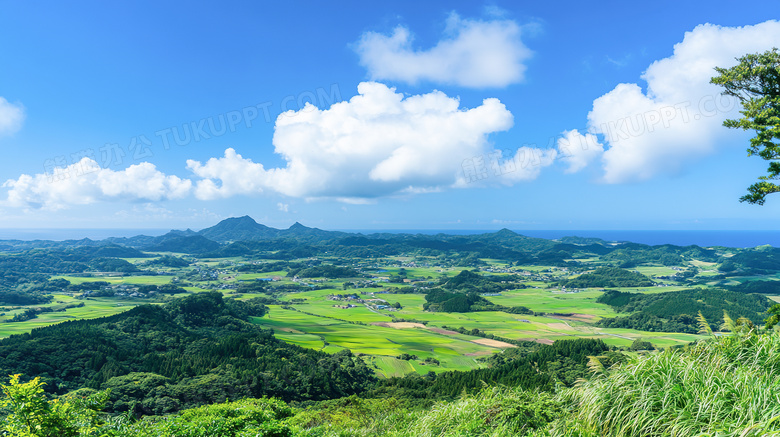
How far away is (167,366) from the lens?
4944cm

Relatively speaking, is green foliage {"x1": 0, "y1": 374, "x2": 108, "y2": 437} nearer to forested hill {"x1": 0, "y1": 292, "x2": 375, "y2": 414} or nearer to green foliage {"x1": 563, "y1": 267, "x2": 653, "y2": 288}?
forested hill {"x1": 0, "y1": 292, "x2": 375, "y2": 414}

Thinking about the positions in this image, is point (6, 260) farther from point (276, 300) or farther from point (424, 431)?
point (424, 431)

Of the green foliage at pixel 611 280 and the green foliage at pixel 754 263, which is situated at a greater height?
the green foliage at pixel 754 263

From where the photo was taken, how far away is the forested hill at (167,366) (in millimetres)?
38688

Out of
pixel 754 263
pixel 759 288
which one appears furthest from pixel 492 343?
pixel 754 263

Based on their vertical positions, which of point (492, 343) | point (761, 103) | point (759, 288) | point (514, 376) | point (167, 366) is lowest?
point (492, 343)

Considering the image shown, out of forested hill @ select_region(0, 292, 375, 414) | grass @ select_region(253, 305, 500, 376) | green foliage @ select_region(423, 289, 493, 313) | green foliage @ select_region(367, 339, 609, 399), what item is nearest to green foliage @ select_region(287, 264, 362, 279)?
green foliage @ select_region(423, 289, 493, 313)

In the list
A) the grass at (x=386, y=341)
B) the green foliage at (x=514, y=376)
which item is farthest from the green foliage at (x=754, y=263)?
the grass at (x=386, y=341)

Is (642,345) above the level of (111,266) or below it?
below

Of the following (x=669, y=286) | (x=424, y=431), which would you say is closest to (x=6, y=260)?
(x=424, y=431)

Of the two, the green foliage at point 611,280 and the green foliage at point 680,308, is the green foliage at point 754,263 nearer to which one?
the green foliage at point 611,280

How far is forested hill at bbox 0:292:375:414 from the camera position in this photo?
38688mm

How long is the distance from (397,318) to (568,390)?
87392mm

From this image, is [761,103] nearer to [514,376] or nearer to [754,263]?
[514,376]
